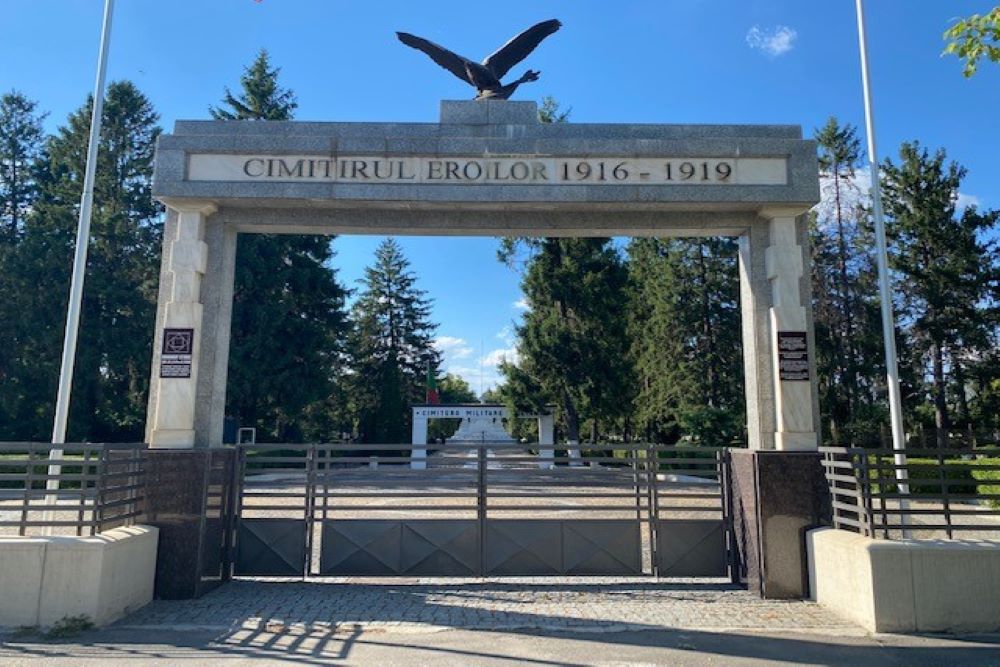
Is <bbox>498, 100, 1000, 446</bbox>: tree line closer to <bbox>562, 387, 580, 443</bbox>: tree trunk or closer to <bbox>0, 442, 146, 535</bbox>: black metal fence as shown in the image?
<bbox>562, 387, 580, 443</bbox>: tree trunk

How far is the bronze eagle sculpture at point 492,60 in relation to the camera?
28.9 ft

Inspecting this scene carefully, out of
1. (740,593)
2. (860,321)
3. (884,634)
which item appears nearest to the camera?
(884,634)

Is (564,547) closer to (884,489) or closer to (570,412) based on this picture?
(884,489)

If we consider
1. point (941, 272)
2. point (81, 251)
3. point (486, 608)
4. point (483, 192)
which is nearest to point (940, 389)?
point (941, 272)

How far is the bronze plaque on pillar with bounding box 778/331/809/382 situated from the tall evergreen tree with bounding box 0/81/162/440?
30317 millimetres

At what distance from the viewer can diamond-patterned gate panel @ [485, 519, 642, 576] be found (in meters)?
7.99

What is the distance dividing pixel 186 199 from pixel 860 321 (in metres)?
35.4

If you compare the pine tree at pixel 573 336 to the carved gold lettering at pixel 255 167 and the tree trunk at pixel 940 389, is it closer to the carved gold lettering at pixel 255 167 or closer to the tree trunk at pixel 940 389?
the tree trunk at pixel 940 389

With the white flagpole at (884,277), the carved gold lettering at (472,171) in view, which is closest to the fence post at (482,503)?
the carved gold lettering at (472,171)

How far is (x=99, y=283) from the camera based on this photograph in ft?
98.6

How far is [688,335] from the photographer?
36.4 m

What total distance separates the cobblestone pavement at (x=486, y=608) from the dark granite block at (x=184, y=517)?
0.21 m

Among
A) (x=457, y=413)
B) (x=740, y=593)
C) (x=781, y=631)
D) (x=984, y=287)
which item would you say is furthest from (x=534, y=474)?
(x=984, y=287)

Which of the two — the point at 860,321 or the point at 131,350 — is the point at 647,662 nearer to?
the point at 131,350
